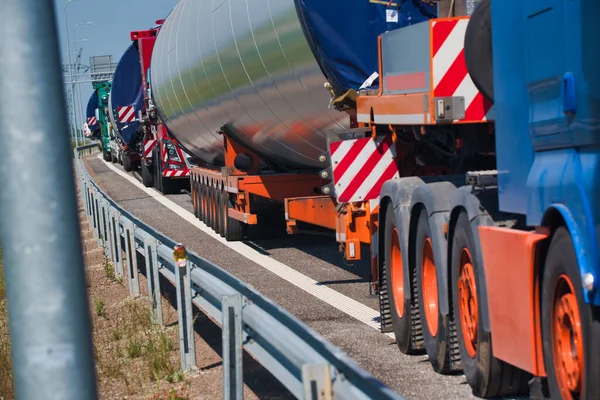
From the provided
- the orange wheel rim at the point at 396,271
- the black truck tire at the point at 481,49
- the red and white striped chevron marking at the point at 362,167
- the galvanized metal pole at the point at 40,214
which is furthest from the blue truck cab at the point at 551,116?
the red and white striped chevron marking at the point at 362,167

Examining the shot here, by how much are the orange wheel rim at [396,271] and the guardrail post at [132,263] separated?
3547mm

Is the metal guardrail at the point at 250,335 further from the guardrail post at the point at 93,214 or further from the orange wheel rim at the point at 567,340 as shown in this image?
the guardrail post at the point at 93,214

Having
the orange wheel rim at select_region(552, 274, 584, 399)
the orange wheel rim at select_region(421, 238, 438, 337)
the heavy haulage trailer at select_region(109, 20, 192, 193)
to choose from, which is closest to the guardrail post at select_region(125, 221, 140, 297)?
the orange wheel rim at select_region(421, 238, 438, 337)

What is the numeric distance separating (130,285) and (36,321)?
9.40 m

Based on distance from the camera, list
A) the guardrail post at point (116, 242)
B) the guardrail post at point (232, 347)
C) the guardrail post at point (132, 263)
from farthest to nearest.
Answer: the guardrail post at point (116, 242) < the guardrail post at point (132, 263) < the guardrail post at point (232, 347)

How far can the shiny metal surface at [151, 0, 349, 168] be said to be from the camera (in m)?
12.0

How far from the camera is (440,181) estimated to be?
26.9ft

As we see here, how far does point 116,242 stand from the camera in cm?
1395

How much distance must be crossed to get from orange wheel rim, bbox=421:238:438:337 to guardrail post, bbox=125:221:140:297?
14.2ft

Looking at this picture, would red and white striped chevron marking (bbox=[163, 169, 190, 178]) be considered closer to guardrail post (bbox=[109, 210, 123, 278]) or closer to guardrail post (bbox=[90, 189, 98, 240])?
guardrail post (bbox=[90, 189, 98, 240])

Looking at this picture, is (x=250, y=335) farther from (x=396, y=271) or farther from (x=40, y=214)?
(x=396, y=271)

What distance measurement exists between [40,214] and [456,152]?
6510mm

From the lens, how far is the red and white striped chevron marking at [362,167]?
33.0 feet

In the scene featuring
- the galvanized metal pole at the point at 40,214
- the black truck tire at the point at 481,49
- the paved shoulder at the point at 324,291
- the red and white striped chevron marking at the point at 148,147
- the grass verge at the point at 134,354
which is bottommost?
the paved shoulder at the point at 324,291
